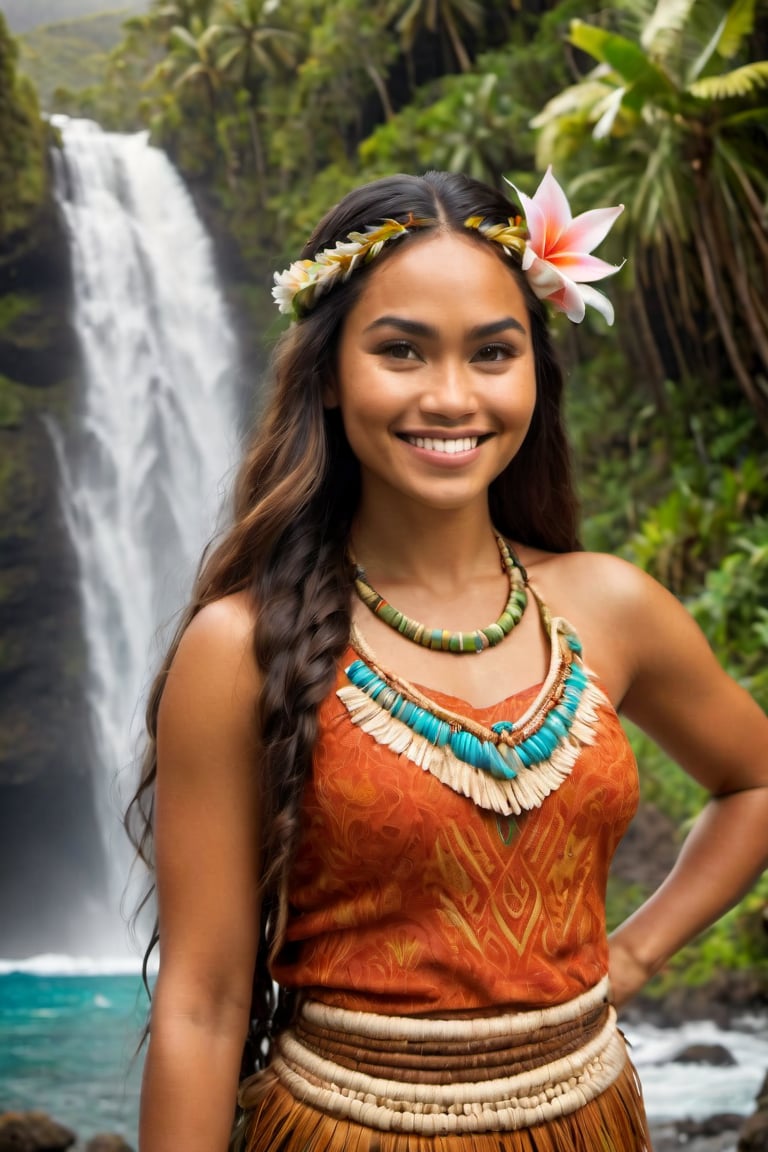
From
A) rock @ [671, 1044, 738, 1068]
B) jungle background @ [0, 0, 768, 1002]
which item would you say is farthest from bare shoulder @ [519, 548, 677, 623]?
rock @ [671, 1044, 738, 1068]

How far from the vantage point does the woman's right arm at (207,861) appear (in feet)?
4.53

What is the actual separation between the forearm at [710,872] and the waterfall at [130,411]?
25.2 ft

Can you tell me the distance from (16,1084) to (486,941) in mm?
6116

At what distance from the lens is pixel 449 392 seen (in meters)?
1.41

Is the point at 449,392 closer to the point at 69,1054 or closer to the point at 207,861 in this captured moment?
the point at 207,861

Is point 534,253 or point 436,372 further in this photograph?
point 534,253

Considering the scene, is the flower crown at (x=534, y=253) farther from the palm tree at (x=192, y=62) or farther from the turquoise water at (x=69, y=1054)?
the palm tree at (x=192, y=62)

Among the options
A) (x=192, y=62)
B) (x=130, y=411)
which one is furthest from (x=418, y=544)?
(x=192, y=62)

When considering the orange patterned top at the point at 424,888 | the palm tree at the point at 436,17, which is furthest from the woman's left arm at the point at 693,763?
the palm tree at the point at 436,17

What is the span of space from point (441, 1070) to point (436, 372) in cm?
77

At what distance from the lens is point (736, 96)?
25.7 ft

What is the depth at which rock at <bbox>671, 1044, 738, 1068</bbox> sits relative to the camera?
6.24m

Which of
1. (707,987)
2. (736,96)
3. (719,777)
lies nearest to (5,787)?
(707,987)

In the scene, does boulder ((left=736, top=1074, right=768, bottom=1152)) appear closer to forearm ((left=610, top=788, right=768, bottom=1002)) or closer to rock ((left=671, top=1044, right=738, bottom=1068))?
forearm ((left=610, top=788, right=768, bottom=1002))
